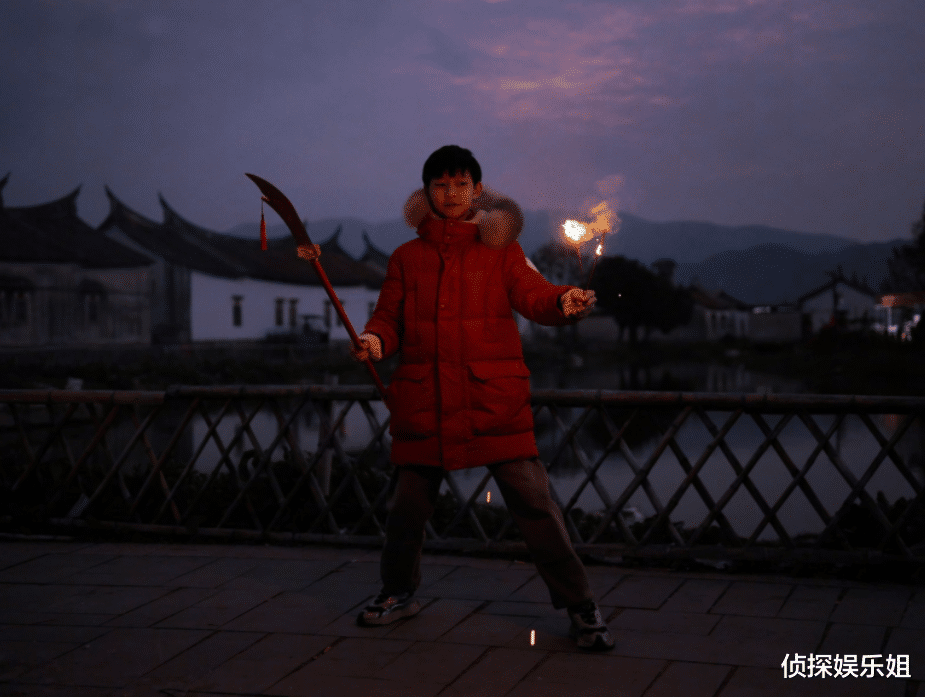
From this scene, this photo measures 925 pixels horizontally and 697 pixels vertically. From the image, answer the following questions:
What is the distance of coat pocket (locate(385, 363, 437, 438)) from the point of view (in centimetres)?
267

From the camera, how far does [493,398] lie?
2.62 m

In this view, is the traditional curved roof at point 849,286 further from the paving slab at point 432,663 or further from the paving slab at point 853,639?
the paving slab at point 432,663

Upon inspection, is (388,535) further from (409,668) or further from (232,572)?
(232,572)

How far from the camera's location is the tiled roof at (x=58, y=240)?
2461 cm

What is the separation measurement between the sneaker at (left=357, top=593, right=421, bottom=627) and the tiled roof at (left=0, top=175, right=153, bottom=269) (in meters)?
24.5

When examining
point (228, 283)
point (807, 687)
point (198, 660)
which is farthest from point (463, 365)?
point (228, 283)

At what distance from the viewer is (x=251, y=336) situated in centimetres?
3191

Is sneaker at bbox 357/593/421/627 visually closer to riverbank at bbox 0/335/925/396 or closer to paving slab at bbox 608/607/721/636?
paving slab at bbox 608/607/721/636

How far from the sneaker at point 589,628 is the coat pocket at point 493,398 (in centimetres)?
57

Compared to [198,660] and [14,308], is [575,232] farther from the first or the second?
[14,308]

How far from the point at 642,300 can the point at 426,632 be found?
47.7m

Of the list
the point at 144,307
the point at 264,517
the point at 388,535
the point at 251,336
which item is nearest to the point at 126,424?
the point at 144,307

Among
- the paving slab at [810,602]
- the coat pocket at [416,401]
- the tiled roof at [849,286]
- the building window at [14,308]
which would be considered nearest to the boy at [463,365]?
the coat pocket at [416,401]

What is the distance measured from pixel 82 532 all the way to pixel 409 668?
265 centimetres
